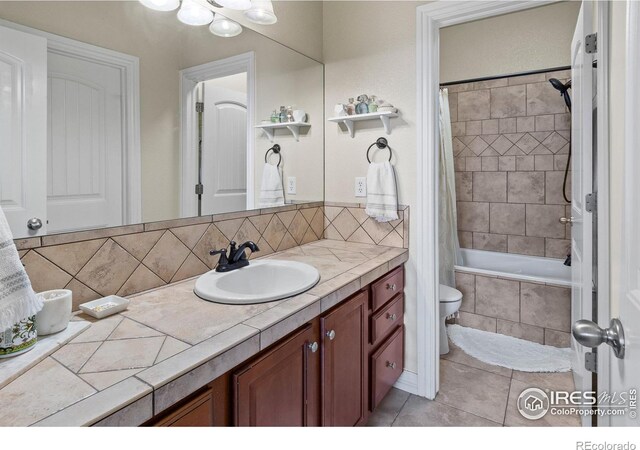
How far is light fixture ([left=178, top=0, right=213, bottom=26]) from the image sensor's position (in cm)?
145

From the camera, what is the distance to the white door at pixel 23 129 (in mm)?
999

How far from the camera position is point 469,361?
2.41 m

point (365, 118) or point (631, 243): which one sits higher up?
point (365, 118)

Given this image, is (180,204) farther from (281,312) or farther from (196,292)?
(281,312)

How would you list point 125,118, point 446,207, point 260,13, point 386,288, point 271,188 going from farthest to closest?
point 446,207, point 271,188, point 386,288, point 260,13, point 125,118

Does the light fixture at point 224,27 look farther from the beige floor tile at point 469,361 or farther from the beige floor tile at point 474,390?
the beige floor tile at point 469,361

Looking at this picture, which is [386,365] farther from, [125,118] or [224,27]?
[224,27]

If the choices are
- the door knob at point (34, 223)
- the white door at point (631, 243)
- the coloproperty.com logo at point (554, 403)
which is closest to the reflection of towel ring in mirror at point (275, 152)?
the door knob at point (34, 223)

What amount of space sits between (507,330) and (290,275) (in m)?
2.01

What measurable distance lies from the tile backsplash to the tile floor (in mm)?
1097

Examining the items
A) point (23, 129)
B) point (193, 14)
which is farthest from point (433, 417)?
point (193, 14)

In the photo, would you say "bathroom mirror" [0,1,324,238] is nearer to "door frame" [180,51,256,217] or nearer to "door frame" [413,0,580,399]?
"door frame" [180,51,256,217]

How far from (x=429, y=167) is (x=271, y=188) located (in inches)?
33.7

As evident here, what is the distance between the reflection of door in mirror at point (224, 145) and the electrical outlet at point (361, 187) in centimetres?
70
